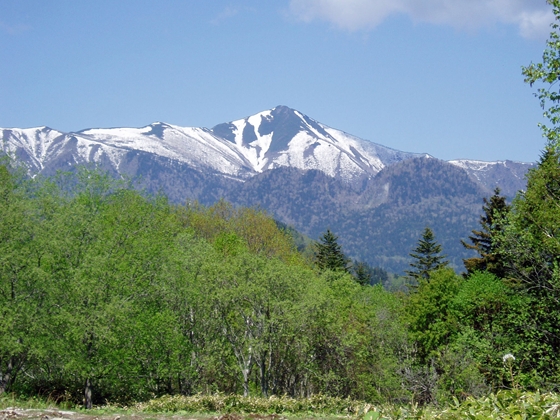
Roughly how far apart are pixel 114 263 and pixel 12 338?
732cm

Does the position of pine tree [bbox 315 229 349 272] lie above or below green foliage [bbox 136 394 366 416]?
above

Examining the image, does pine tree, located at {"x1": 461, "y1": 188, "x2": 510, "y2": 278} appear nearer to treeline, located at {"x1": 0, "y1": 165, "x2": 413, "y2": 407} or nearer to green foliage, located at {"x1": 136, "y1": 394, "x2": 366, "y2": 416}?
treeline, located at {"x1": 0, "y1": 165, "x2": 413, "y2": 407}

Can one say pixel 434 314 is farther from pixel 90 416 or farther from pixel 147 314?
pixel 90 416

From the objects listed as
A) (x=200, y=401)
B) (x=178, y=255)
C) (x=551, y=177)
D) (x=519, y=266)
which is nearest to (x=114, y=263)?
(x=178, y=255)

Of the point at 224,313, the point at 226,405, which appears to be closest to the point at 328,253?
the point at 224,313

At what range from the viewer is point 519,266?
30062 millimetres

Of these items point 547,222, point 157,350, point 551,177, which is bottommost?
point 157,350

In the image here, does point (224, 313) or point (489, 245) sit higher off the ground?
point (489, 245)

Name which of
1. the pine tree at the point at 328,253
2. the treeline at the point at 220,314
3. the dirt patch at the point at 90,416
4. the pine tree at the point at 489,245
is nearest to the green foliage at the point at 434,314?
the treeline at the point at 220,314

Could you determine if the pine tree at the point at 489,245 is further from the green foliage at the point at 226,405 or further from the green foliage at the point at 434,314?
the green foliage at the point at 226,405

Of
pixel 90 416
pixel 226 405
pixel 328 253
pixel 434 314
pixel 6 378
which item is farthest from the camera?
pixel 328 253

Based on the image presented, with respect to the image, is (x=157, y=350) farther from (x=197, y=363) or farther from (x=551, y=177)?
(x=551, y=177)

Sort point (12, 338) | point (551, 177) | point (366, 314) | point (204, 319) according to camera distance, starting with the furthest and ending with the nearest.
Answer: point (366, 314)
point (204, 319)
point (551, 177)
point (12, 338)

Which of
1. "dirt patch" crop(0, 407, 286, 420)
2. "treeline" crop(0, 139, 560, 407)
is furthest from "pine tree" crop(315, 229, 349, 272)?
"dirt patch" crop(0, 407, 286, 420)
